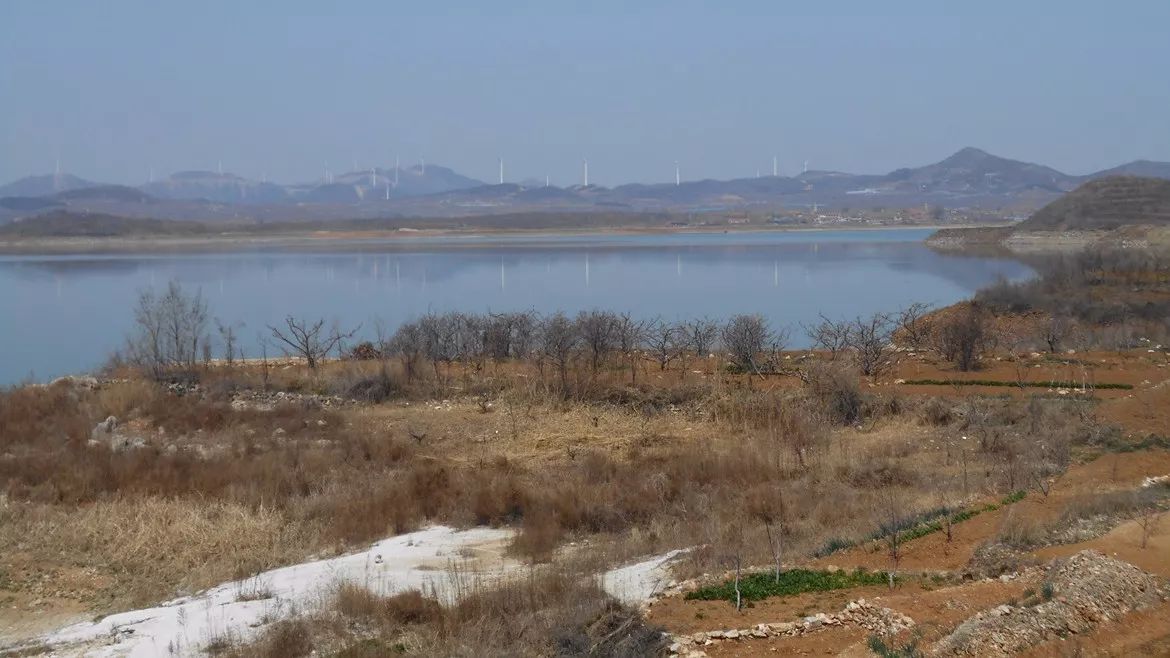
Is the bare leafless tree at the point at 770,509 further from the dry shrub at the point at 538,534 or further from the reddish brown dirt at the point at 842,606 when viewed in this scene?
the reddish brown dirt at the point at 842,606

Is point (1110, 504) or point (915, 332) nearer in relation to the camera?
point (1110, 504)

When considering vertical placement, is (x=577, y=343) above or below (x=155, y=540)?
above

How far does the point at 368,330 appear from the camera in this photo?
87.7 feet

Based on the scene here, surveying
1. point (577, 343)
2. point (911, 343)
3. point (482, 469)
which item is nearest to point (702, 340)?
point (577, 343)

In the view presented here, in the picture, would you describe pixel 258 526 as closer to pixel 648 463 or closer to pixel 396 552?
pixel 396 552

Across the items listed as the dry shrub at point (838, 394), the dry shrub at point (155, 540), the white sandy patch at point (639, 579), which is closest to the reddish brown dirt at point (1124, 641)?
the white sandy patch at point (639, 579)

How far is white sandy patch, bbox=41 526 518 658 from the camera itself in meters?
6.80

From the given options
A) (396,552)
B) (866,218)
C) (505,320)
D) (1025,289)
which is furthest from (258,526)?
(866,218)

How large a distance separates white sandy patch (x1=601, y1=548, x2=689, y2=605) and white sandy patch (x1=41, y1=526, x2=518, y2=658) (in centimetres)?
92

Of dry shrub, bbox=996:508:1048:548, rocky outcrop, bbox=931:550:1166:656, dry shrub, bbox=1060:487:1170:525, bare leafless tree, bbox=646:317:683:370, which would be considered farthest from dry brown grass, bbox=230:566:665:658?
bare leafless tree, bbox=646:317:683:370

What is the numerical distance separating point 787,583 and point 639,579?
119 centimetres

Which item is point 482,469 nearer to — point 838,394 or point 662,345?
point 838,394

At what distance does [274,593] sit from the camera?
7.62m

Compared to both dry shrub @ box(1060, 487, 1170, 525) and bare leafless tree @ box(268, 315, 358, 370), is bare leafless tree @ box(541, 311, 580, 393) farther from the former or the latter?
dry shrub @ box(1060, 487, 1170, 525)
